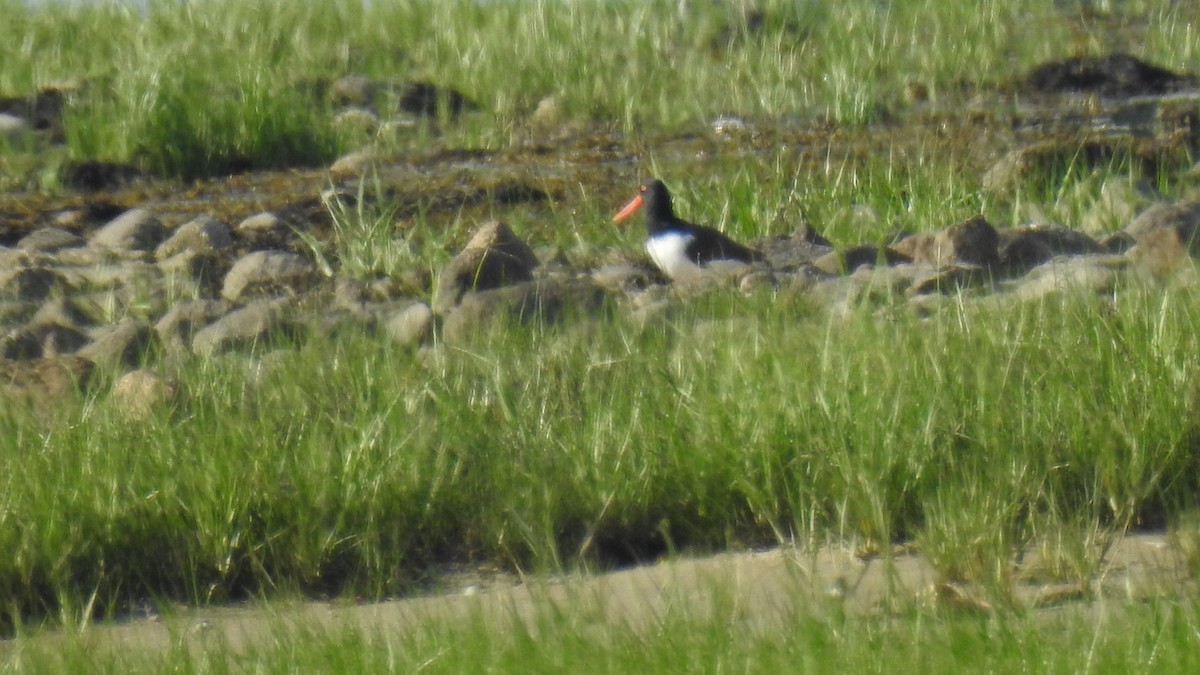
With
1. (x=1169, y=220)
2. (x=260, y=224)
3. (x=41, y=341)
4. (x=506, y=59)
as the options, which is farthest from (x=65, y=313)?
(x=506, y=59)

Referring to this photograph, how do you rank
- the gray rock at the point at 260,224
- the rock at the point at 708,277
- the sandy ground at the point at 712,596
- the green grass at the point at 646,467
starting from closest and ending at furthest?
the green grass at the point at 646,467 → the sandy ground at the point at 712,596 → the rock at the point at 708,277 → the gray rock at the point at 260,224

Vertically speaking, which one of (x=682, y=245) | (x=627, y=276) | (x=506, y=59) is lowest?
(x=627, y=276)

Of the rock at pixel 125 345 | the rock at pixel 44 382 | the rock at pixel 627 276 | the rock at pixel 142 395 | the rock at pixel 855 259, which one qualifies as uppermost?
the rock at pixel 142 395

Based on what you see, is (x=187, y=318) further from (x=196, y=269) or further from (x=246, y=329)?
(x=196, y=269)

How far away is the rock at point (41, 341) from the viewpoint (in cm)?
527

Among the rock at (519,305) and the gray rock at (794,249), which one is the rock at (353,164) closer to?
the gray rock at (794,249)

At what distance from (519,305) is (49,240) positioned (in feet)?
9.10

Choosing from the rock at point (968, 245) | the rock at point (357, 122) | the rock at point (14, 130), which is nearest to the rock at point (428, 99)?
the rock at point (357, 122)

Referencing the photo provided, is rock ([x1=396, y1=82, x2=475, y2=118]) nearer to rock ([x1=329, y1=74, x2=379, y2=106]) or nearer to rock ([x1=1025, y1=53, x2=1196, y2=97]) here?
rock ([x1=329, y1=74, x2=379, y2=106])

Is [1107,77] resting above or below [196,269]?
above

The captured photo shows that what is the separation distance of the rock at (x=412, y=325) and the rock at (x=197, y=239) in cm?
172

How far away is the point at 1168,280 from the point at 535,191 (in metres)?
3.51

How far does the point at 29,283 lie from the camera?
20.1 feet

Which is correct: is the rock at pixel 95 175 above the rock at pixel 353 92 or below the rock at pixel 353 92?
below
